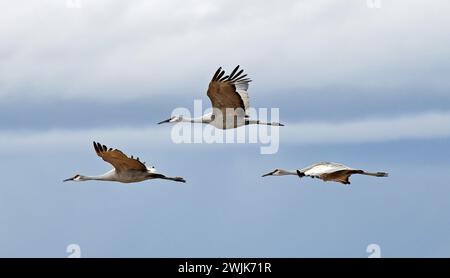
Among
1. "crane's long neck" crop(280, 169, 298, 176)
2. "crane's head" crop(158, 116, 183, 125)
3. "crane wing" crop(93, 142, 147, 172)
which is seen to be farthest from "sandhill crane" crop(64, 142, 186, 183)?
"crane's head" crop(158, 116, 183, 125)

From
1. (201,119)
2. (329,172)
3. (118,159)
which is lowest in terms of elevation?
(329,172)

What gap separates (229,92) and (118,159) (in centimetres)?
504

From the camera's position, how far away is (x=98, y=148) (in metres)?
28.5

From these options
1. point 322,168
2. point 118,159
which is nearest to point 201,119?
point 118,159

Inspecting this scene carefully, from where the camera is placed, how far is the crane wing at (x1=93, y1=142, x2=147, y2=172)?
28.6 meters

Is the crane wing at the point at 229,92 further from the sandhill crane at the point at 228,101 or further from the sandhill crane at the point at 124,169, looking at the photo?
the sandhill crane at the point at 124,169

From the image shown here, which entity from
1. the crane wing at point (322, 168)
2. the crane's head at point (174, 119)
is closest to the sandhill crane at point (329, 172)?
the crane wing at point (322, 168)

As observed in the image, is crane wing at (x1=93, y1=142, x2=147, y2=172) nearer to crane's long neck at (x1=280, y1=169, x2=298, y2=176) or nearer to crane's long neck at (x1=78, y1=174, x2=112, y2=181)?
crane's long neck at (x1=78, y1=174, x2=112, y2=181)

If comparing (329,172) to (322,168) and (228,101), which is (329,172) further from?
(228,101)

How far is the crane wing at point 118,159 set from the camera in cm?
2858

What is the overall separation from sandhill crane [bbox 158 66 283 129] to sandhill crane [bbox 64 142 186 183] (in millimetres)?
3209

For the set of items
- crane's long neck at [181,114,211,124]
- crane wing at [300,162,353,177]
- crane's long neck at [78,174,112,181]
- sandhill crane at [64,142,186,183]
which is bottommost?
crane wing at [300,162,353,177]

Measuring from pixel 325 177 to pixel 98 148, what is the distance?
5402 millimetres

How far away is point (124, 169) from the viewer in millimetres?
30078
